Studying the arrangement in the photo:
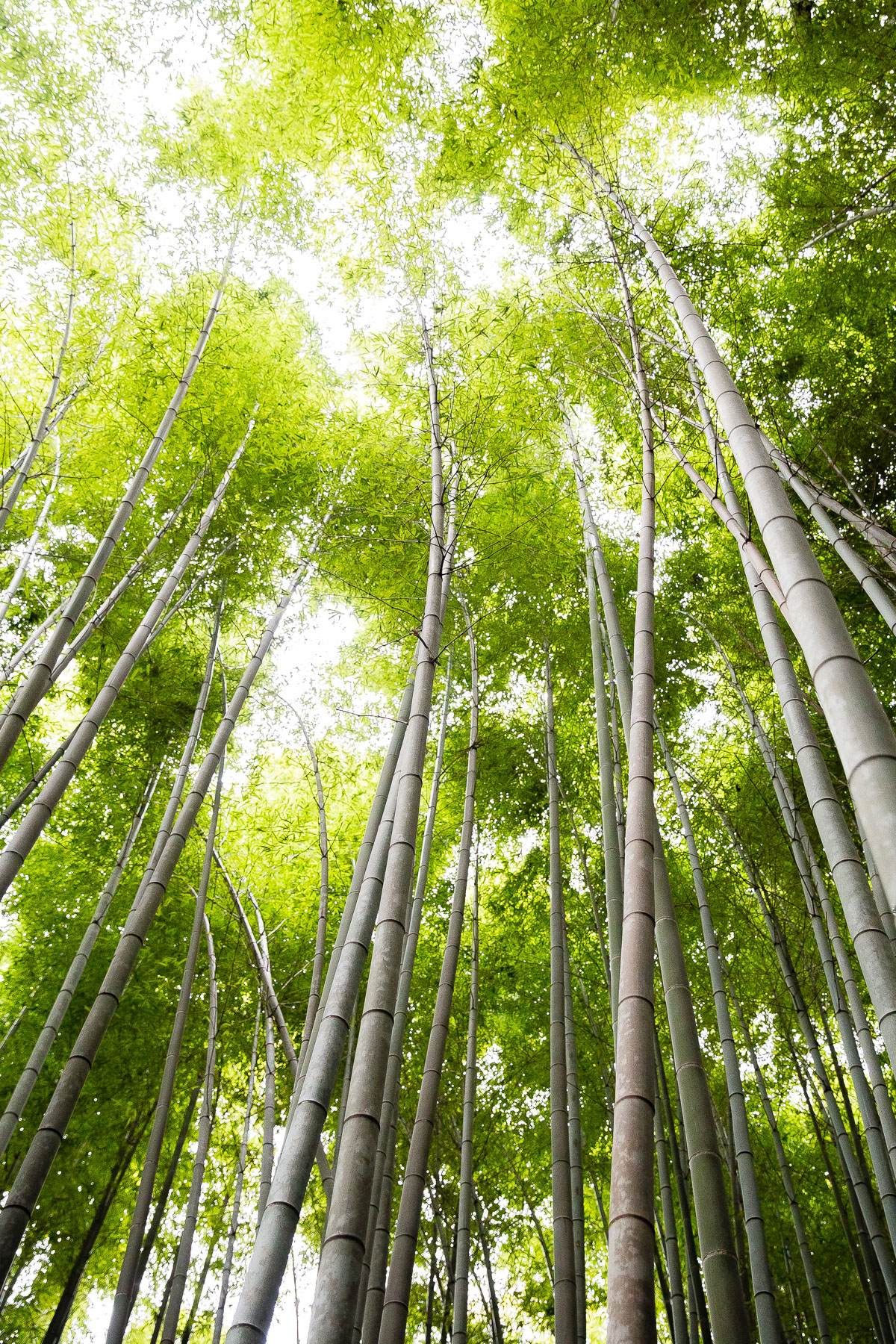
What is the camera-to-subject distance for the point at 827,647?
1387mm

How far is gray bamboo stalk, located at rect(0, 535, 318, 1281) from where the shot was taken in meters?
2.32

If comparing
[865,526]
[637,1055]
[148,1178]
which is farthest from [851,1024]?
[148,1178]

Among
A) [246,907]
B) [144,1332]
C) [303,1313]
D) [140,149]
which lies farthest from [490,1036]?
[140,149]

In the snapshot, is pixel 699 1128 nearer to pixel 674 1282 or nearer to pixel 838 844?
pixel 838 844

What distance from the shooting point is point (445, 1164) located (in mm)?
6582

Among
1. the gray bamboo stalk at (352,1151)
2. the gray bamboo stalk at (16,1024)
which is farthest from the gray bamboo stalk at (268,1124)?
the gray bamboo stalk at (16,1024)

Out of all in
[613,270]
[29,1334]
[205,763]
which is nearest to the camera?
[205,763]

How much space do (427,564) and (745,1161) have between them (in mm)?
3576

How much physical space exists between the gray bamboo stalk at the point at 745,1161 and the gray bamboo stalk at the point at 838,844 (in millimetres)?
1548

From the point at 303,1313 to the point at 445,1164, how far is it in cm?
298

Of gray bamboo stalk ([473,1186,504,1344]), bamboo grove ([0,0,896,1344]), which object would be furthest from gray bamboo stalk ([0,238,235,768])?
gray bamboo stalk ([473,1186,504,1344])

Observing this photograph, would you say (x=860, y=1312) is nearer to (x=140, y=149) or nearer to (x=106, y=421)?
(x=106, y=421)

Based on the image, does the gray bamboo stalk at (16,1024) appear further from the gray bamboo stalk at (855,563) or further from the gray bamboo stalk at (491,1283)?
the gray bamboo stalk at (855,563)

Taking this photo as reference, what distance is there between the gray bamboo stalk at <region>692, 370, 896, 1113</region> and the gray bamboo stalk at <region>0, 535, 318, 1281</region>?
2210mm
